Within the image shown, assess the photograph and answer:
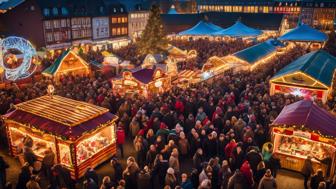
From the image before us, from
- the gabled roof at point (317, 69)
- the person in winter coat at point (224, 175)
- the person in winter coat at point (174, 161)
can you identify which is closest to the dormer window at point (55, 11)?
the gabled roof at point (317, 69)

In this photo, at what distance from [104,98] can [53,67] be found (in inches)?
308

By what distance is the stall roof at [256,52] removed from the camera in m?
24.1

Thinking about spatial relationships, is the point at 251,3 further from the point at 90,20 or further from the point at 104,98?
the point at 104,98

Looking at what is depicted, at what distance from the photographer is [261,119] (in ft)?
45.1

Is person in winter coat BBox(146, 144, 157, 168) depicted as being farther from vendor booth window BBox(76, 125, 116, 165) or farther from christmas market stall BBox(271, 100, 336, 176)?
christmas market stall BBox(271, 100, 336, 176)

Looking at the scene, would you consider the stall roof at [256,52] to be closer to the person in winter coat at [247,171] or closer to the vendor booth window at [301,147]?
the vendor booth window at [301,147]

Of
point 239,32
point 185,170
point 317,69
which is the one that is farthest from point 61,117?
point 239,32

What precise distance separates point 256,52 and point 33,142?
1950 cm

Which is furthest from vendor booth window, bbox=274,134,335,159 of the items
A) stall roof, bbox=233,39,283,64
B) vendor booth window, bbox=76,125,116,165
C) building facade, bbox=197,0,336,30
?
building facade, bbox=197,0,336,30

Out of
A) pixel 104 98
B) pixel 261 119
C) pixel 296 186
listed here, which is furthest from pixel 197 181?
pixel 104 98

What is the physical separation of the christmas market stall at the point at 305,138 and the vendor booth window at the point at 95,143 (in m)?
5.72

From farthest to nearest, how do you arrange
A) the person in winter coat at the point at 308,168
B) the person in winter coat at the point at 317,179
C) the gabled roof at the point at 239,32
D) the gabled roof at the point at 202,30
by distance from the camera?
1. the gabled roof at the point at 202,30
2. the gabled roof at the point at 239,32
3. the person in winter coat at the point at 308,168
4. the person in winter coat at the point at 317,179

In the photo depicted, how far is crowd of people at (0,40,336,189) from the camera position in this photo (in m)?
9.04

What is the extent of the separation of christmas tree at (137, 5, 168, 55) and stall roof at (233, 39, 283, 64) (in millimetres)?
9791
